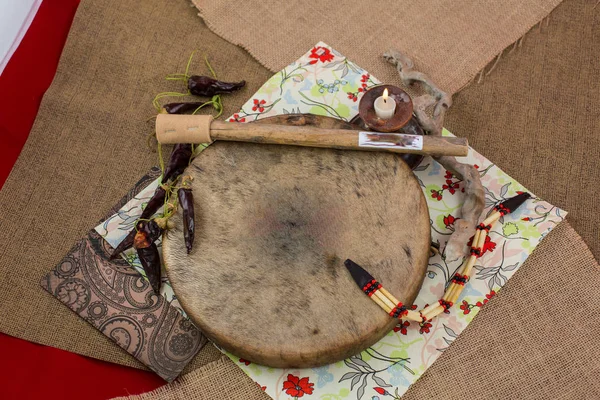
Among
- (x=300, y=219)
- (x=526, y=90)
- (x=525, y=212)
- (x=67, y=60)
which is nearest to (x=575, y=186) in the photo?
(x=525, y=212)

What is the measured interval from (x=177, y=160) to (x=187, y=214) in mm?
305

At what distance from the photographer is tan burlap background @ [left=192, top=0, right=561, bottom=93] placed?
79.6 inches

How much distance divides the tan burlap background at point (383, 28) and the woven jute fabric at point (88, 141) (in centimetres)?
10

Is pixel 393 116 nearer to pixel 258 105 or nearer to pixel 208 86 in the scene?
pixel 258 105

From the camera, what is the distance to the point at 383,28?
2088 millimetres

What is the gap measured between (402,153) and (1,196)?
1.36 meters

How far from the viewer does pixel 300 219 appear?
1471 mm

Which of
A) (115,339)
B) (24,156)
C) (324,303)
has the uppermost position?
(24,156)

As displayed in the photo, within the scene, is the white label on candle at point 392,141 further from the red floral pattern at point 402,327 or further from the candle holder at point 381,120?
the red floral pattern at point 402,327

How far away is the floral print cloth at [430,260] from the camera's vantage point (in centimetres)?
152

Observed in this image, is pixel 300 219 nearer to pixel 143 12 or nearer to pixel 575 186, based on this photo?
pixel 575 186

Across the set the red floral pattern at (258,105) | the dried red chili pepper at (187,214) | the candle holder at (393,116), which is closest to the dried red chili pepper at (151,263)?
the dried red chili pepper at (187,214)

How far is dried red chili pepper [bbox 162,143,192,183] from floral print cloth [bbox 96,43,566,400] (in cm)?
13

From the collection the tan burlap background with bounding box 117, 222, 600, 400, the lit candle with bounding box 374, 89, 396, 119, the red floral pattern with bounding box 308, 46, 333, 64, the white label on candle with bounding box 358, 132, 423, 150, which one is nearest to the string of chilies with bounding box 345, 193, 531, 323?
the tan burlap background with bounding box 117, 222, 600, 400
